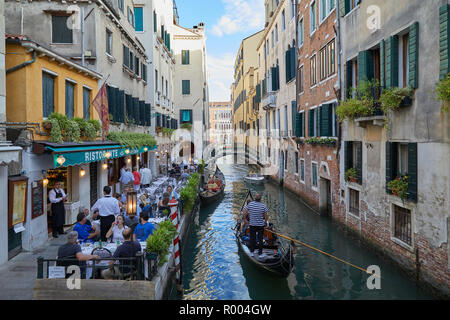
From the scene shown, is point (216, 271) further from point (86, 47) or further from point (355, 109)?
point (86, 47)

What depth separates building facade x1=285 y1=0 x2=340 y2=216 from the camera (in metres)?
12.8

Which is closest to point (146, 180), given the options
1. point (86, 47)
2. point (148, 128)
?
point (148, 128)

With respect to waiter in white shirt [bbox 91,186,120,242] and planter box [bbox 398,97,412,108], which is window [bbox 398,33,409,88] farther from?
waiter in white shirt [bbox 91,186,120,242]

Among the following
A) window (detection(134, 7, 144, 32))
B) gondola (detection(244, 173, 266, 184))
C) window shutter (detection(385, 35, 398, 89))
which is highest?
window (detection(134, 7, 144, 32))

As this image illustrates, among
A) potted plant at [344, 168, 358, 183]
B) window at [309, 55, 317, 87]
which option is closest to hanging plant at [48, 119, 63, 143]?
potted plant at [344, 168, 358, 183]

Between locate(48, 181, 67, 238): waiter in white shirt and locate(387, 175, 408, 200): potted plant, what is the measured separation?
7.80 meters

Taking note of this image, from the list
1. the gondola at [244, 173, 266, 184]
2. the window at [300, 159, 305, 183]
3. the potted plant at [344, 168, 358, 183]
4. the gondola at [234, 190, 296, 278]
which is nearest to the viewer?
the gondola at [234, 190, 296, 278]

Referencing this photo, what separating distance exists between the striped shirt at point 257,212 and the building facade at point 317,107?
5073mm

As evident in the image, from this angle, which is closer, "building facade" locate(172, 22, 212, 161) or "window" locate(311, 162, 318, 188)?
"window" locate(311, 162, 318, 188)

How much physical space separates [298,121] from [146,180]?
7984 mm

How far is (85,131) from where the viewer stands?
9930 mm

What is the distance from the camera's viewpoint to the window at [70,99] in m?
9.71

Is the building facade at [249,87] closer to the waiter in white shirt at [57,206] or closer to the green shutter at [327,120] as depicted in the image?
the green shutter at [327,120]
